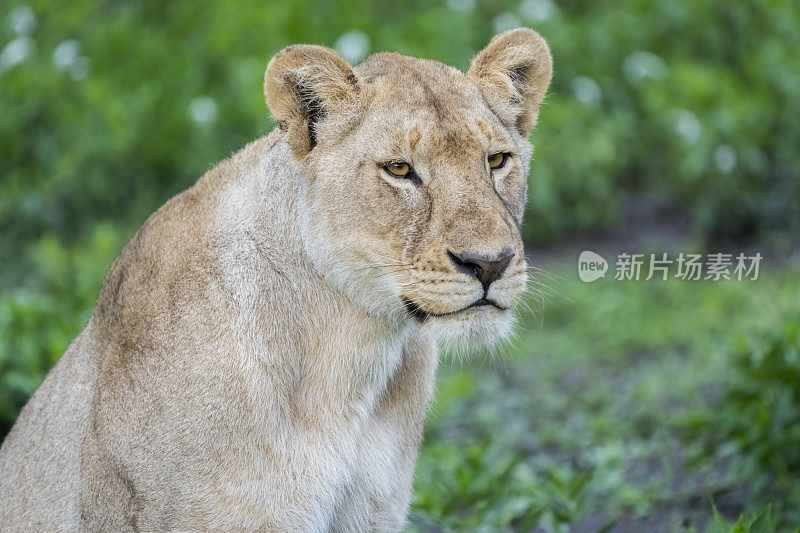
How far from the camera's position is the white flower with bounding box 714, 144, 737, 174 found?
28.7ft

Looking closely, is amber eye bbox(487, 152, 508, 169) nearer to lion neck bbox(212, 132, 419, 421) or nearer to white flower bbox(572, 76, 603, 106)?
lion neck bbox(212, 132, 419, 421)

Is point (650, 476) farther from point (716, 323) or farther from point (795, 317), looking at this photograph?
point (716, 323)

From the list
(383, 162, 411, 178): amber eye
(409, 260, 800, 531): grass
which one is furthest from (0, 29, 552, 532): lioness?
(409, 260, 800, 531): grass

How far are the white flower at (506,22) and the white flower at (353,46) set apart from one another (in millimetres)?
1348

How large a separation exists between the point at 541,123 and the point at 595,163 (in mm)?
545

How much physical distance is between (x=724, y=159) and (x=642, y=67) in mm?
1233

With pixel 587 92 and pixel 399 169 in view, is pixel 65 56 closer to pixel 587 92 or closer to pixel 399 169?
pixel 587 92

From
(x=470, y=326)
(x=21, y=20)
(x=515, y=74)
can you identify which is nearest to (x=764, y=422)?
(x=515, y=74)

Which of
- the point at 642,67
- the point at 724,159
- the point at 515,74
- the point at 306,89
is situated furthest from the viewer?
the point at 642,67

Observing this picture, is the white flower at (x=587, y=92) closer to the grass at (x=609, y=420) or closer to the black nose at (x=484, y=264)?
the grass at (x=609, y=420)

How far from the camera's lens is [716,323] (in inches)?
296

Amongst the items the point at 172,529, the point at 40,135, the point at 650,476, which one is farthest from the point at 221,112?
the point at 172,529

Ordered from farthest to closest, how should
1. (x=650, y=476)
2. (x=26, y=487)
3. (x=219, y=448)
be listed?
(x=650, y=476)
(x=26, y=487)
(x=219, y=448)

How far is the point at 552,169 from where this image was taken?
30.0 feet
